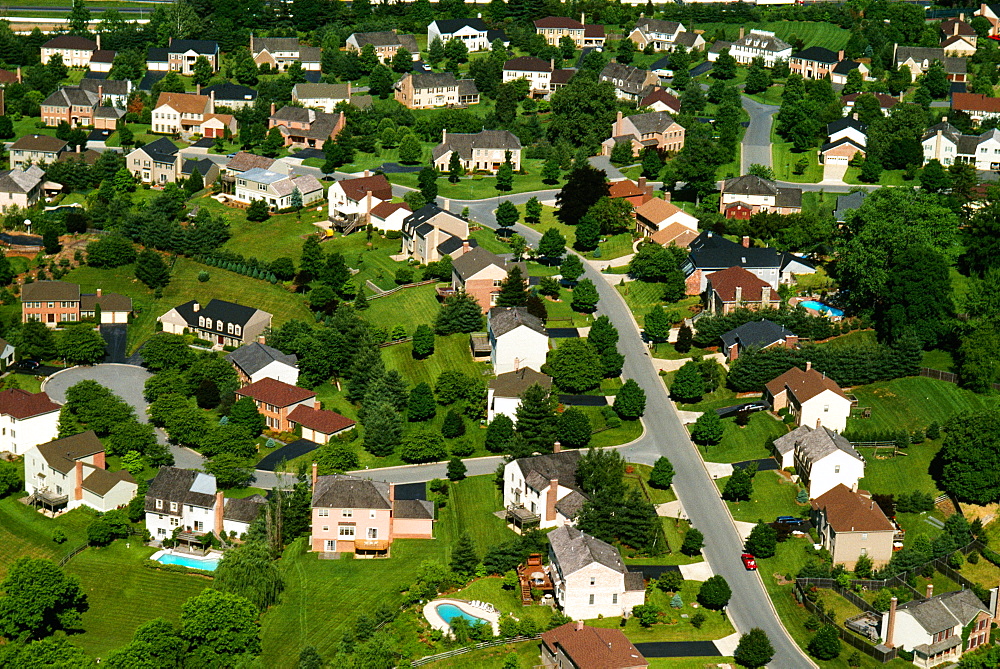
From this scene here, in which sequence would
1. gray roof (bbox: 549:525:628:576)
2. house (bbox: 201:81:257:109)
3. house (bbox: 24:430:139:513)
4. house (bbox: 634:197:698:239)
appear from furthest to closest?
house (bbox: 201:81:257:109) → house (bbox: 634:197:698:239) → house (bbox: 24:430:139:513) → gray roof (bbox: 549:525:628:576)

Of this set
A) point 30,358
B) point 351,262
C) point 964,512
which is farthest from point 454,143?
point 964,512

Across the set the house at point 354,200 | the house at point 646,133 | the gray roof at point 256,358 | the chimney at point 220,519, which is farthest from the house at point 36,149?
the chimney at point 220,519

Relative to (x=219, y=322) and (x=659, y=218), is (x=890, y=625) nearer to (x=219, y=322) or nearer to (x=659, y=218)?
(x=659, y=218)

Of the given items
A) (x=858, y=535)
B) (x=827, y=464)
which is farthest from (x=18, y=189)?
(x=858, y=535)

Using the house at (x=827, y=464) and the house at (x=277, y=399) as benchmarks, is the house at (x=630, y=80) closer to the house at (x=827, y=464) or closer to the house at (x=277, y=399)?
the house at (x=277, y=399)

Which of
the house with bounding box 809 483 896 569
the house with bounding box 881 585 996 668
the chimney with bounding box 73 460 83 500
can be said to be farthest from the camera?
the chimney with bounding box 73 460 83 500

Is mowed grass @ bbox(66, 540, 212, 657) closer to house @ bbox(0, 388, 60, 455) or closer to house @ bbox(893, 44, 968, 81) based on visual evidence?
house @ bbox(0, 388, 60, 455)

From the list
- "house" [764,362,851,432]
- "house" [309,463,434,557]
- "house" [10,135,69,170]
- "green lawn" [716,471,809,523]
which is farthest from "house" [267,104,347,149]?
"green lawn" [716,471,809,523]
